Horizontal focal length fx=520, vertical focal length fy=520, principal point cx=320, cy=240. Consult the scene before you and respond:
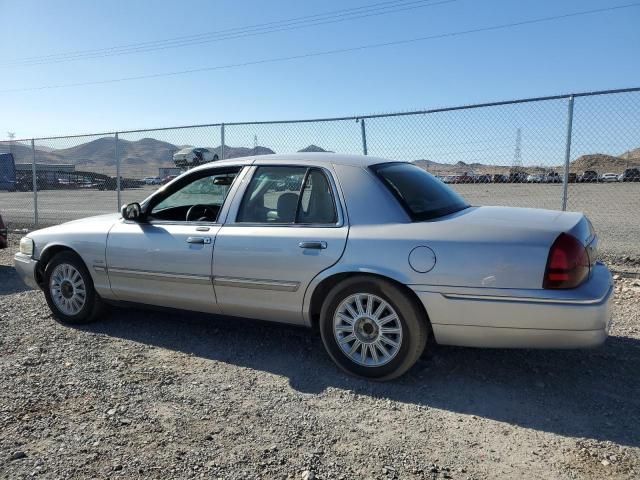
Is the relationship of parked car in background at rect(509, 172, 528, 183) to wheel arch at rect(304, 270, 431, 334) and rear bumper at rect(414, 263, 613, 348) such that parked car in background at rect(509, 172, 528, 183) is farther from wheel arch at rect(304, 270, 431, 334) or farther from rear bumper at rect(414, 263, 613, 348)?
wheel arch at rect(304, 270, 431, 334)

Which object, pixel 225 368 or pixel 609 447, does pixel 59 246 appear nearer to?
pixel 225 368

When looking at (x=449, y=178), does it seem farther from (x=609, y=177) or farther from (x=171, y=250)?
(x=171, y=250)

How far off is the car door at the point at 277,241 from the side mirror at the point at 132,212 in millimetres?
913

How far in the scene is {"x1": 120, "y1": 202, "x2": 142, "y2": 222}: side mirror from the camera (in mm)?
4402

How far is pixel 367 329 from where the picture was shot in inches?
139

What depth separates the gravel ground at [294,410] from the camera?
2.61 metres

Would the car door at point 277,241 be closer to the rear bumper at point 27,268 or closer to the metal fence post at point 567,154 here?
the rear bumper at point 27,268

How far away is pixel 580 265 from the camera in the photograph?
3094 millimetres

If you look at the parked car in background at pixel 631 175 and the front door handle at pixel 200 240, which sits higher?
the parked car in background at pixel 631 175

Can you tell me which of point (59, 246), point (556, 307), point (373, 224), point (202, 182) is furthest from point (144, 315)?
point (556, 307)

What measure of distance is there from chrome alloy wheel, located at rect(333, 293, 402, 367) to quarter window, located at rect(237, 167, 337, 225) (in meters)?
0.62

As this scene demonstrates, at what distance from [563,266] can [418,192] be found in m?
1.18

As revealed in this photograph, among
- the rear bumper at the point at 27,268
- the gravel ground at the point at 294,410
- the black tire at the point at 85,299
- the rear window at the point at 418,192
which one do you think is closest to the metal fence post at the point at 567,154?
the gravel ground at the point at 294,410

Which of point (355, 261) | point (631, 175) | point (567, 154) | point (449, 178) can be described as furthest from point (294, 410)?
point (631, 175)
